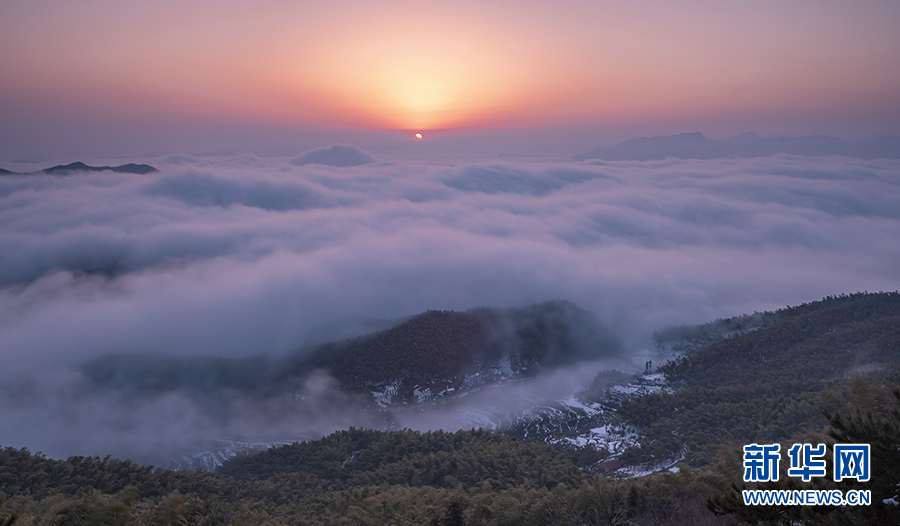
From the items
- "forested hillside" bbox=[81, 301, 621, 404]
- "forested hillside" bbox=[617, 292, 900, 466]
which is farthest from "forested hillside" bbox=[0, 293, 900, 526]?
"forested hillside" bbox=[81, 301, 621, 404]

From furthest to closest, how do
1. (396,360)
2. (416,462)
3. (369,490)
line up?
1. (396,360)
2. (416,462)
3. (369,490)

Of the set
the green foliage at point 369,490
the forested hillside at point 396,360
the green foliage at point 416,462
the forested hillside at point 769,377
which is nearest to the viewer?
the green foliage at point 369,490

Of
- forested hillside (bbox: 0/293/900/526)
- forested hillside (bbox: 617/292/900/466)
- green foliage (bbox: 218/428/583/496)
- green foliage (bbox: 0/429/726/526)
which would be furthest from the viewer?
forested hillside (bbox: 617/292/900/466)

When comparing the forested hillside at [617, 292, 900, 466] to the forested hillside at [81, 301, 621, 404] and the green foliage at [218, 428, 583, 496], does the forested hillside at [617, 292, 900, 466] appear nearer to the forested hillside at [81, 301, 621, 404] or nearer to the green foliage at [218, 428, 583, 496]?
the green foliage at [218, 428, 583, 496]

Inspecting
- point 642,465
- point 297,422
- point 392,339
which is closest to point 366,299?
point 392,339

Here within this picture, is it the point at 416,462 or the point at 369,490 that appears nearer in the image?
the point at 369,490

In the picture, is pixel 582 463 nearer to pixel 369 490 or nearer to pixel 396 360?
pixel 369 490

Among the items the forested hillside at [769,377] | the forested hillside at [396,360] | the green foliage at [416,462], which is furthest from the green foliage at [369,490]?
the forested hillside at [396,360]

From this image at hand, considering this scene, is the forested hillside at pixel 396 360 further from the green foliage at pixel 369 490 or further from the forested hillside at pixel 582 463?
the green foliage at pixel 369 490

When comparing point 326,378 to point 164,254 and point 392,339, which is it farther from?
point 164,254

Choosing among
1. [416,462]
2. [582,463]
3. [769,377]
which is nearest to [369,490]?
[416,462]

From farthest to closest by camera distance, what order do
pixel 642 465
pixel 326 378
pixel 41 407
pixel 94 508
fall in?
pixel 326 378
pixel 41 407
pixel 642 465
pixel 94 508
